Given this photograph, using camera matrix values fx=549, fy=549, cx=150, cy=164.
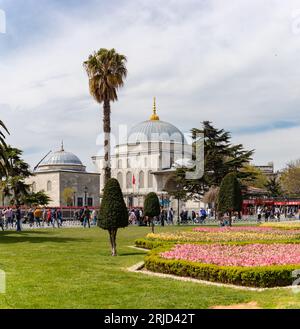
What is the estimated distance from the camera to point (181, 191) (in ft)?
124

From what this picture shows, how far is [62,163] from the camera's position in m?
72.8

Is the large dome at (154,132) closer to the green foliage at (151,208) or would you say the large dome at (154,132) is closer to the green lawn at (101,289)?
the green foliage at (151,208)

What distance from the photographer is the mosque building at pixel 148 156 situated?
70.6 m

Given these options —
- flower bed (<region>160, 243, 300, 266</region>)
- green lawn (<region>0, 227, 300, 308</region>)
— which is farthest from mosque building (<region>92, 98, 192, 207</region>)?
green lawn (<region>0, 227, 300, 308</region>)

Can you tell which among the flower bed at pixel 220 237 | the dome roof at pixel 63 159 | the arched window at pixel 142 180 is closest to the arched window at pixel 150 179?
the arched window at pixel 142 180

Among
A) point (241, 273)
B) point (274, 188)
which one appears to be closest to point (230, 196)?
point (241, 273)

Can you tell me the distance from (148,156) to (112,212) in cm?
5832

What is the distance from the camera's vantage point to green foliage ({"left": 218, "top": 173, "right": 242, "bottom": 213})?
22.8m

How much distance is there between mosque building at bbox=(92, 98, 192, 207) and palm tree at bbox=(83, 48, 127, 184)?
41.6m

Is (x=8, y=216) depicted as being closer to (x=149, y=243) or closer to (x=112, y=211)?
(x=149, y=243)

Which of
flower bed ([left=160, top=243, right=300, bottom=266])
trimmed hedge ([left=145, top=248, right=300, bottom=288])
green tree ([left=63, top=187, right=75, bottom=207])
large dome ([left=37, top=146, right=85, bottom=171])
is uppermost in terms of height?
large dome ([left=37, top=146, right=85, bottom=171])

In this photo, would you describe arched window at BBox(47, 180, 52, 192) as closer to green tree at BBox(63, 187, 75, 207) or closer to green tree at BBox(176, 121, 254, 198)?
green tree at BBox(63, 187, 75, 207)

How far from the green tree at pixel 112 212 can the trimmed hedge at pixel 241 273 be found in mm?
3661
